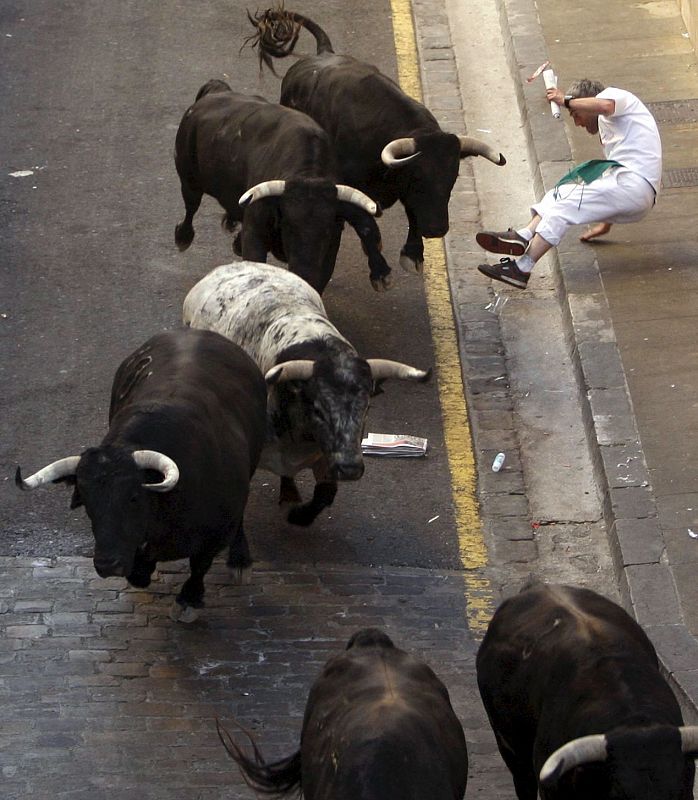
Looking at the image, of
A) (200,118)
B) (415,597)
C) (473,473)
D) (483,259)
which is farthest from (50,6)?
(415,597)

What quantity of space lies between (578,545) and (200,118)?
449 centimetres

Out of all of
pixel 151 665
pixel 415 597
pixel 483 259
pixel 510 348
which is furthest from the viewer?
pixel 483 259

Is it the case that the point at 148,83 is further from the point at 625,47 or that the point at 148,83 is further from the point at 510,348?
the point at 510,348

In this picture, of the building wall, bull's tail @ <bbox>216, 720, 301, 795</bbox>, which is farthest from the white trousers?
bull's tail @ <bbox>216, 720, 301, 795</bbox>

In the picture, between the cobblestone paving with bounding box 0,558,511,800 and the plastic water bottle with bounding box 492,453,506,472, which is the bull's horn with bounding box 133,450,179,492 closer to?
the cobblestone paving with bounding box 0,558,511,800

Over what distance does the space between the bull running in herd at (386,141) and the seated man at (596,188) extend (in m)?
0.48

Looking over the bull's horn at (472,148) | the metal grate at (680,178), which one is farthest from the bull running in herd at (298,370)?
the metal grate at (680,178)

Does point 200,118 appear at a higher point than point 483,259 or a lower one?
higher

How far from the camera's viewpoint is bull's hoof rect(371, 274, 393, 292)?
11109mm

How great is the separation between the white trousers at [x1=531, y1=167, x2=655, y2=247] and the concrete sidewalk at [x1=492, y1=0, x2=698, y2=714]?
1.41 ft

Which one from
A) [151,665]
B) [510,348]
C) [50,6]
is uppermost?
[151,665]

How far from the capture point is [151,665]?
8203 mm

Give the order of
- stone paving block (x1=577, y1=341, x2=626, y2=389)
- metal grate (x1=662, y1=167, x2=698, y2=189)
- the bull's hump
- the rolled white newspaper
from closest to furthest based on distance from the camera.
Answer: the bull's hump → stone paving block (x1=577, y1=341, x2=626, y2=389) → the rolled white newspaper → metal grate (x1=662, y1=167, x2=698, y2=189)

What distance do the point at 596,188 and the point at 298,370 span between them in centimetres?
357
